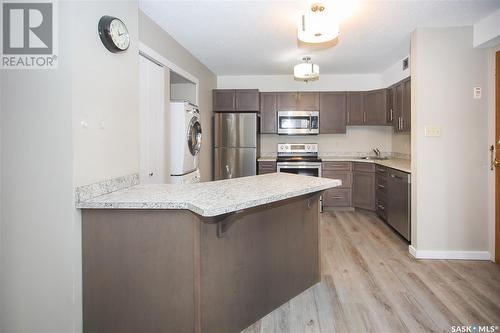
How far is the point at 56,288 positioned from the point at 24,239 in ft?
1.03

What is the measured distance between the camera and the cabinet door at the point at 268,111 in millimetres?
5465

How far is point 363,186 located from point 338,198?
1.48ft

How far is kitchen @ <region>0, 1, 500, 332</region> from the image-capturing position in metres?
1.66

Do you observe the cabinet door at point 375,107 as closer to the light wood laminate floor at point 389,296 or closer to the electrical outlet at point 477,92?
the electrical outlet at point 477,92

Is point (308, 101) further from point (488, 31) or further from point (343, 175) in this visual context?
point (488, 31)

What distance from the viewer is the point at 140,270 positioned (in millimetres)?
1671

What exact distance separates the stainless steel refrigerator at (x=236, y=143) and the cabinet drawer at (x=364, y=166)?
169 cm

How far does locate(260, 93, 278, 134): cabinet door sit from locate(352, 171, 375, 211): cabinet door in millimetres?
1615

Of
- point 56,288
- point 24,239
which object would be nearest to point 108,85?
point 24,239

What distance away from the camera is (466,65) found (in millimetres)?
3100

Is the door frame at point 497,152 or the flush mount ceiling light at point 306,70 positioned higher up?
the flush mount ceiling light at point 306,70

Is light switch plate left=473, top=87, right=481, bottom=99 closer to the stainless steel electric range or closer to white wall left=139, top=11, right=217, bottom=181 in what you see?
the stainless steel electric range

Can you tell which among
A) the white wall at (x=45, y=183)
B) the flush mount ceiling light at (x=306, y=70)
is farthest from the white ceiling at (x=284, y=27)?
the white wall at (x=45, y=183)

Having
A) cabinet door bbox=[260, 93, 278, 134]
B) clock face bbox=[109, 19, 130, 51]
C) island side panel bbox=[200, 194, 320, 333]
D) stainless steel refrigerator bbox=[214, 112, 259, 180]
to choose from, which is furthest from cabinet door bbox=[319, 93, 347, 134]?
clock face bbox=[109, 19, 130, 51]
